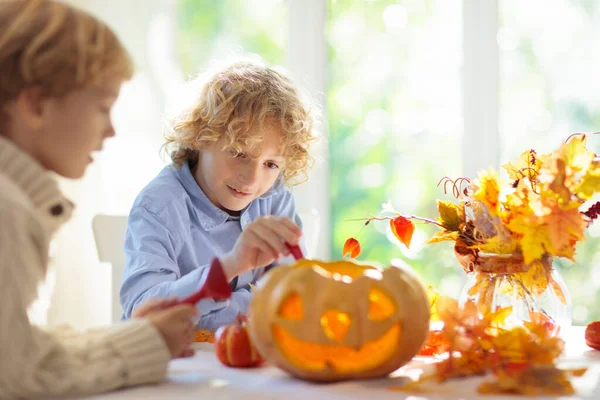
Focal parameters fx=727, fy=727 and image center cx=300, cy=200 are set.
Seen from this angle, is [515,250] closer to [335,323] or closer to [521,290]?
[521,290]

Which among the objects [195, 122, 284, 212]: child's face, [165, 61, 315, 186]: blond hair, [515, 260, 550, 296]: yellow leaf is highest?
[165, 61, 315, 186]: blond hair

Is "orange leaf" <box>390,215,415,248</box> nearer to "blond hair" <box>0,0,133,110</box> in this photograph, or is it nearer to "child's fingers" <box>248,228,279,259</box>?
"child's fingers" <box>248,228,279,259</box>

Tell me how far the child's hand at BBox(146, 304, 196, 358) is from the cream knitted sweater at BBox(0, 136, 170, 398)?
12mm

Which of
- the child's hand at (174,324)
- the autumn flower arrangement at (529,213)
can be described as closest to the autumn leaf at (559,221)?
the autumn flower arrangement at (529,213)

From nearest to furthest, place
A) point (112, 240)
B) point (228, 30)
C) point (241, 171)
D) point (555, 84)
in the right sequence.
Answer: point (241, 171) < point (112, 240) < point (555, 84) < point (228, 30)

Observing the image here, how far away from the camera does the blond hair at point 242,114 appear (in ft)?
5.33

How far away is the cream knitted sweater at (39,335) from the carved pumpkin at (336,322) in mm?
136

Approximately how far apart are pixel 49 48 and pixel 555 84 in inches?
85.3

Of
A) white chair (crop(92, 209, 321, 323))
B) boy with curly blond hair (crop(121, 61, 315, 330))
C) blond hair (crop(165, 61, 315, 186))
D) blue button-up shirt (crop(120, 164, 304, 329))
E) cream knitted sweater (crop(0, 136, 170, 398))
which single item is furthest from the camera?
white chair (crop(92, 209, 321, 323))

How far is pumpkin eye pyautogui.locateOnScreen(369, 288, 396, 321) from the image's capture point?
87 centimetres

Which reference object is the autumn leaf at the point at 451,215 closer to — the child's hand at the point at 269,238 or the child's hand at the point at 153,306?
the child's hand at the point at 269,238

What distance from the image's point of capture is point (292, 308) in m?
0.88

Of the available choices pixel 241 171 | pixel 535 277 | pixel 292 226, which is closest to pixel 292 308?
pixel 292 226

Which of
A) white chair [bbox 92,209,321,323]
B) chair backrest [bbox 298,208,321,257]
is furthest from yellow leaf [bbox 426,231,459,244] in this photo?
white chair [bbox 92,209,321,323]
